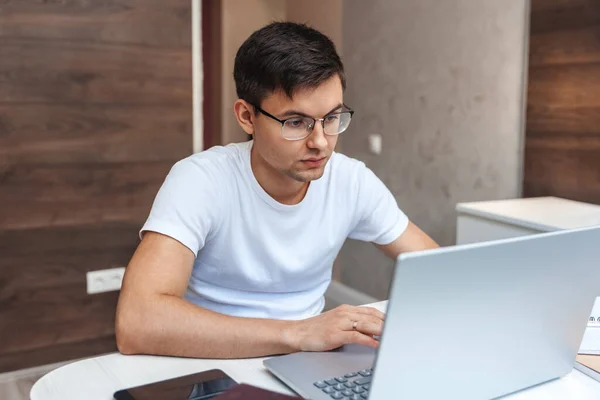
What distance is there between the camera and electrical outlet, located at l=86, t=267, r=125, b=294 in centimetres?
270

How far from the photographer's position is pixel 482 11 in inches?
106

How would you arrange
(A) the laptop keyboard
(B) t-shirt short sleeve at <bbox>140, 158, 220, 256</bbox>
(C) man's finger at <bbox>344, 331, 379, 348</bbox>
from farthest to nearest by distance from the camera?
(B) t-shirt short sleeve at <bbox>140, 158, 220, 256</bbox> → (C) man's finger at <bbox>344, 331, 379, 348</bbox> → (A) the laptop keyboard

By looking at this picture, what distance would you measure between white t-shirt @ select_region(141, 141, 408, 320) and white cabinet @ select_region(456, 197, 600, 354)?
2.51 ft

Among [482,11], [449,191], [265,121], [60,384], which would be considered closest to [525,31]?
[482,11]

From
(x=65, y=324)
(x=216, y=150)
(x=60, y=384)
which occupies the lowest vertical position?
→ (x=65, y=324)

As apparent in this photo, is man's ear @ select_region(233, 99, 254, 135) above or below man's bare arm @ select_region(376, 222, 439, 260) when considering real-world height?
above

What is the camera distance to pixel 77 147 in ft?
8.45

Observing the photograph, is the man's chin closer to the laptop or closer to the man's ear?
the man's ear

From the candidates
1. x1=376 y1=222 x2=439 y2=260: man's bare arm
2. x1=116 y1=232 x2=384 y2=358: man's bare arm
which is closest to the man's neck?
x1=376 y1=222 x2=439 y2=260: man's bare arm

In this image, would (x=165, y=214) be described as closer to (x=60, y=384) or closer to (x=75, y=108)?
(x=60, y=384)

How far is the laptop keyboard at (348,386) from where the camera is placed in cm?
90

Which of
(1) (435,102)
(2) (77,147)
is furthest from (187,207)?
(1) (435,102)

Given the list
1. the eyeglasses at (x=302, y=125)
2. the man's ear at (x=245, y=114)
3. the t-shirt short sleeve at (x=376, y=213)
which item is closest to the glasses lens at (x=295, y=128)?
the eyeglasses at (x=302, y=125)

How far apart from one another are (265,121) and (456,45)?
177cm
